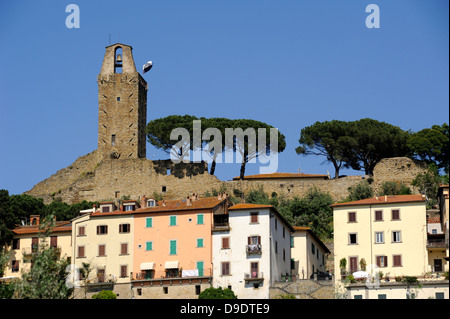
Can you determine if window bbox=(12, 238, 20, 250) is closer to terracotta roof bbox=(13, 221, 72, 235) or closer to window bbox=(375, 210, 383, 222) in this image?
terracotta roof bbox=(13, 221, 72, 235)

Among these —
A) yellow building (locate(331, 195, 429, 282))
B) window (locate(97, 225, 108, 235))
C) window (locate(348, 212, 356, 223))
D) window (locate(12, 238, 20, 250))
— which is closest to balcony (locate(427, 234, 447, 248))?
yellow building (locate(331, 195, 429, 282))

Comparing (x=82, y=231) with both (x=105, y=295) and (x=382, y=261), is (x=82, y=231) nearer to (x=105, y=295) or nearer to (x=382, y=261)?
(x=105, y=295)

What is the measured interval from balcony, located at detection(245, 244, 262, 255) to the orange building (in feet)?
8.63

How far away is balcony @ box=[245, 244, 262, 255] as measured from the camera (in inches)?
2662

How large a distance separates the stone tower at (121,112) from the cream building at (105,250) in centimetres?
3295

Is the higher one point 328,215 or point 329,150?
point 329,150

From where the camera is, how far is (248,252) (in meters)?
67.8

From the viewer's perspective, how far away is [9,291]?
57406 mm

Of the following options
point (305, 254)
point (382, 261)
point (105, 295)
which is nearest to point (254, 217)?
point (305, 254)

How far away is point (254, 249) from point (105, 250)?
9909mm

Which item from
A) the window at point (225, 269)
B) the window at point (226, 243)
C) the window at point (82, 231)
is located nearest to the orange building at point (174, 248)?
the window at point (225, 269)
